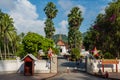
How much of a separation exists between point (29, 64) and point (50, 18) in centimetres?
5106

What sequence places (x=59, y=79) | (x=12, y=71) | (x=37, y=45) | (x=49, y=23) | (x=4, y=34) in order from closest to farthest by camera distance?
1. (x=59, y=79)
2. (x=12, y=71)
3. (x=4, y=34)
4. (x=37, y=45)
5. (x=49, y=23)

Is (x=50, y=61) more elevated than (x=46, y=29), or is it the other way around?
(x=46, y=29)

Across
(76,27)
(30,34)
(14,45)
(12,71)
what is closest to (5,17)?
(30,34)

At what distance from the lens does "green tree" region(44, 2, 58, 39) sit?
86500mm

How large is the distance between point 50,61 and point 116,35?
9.90 metres

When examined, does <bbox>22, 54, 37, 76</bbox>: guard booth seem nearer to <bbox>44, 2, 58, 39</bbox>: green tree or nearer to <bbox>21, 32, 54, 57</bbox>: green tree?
<bbox>21, 32, 54, 57</bbox>: green tree

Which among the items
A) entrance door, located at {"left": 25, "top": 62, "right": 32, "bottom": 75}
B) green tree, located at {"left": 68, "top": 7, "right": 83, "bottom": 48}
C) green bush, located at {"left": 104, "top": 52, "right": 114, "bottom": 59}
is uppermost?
green tree, located at {"left": 68, "top": 7, "right": 83, "bottom": 48}

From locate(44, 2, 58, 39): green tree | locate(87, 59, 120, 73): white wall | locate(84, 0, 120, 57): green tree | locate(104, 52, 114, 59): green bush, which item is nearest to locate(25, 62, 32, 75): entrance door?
locate(87, 59, 120, 73): white wall

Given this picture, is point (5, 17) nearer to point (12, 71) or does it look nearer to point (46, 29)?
point (46, 29)

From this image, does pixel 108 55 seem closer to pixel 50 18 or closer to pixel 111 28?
pixel 111 28

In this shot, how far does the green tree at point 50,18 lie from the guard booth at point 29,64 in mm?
48772

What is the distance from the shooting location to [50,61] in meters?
40.3

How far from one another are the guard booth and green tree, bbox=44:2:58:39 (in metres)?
48.8

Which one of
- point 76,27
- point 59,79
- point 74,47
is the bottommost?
point 59,79
